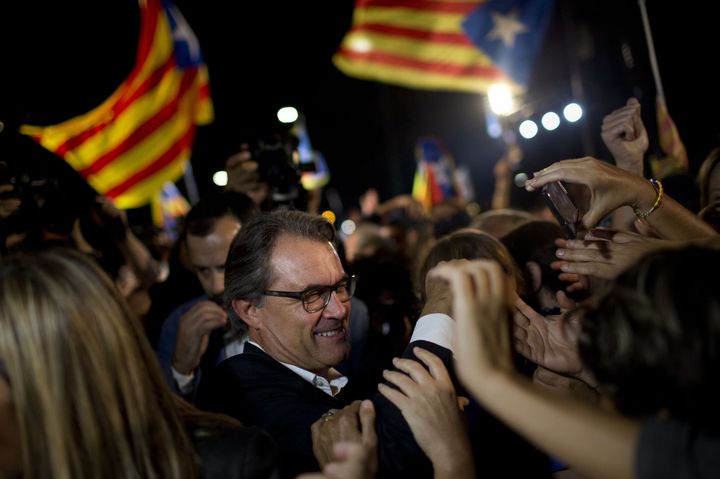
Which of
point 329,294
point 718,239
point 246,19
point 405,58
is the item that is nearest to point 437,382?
point 329,294

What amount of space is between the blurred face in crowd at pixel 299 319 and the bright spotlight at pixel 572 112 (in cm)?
144

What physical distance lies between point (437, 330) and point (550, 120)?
4.98 feet

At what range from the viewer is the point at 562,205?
8.20 feet

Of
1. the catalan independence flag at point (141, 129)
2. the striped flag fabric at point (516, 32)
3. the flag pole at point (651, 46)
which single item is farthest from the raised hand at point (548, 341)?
the striped flag fabric at point (516, 32)

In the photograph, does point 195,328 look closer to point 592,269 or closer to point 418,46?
point 592,269

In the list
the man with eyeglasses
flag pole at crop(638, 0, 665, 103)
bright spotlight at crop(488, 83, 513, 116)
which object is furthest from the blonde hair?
bright spotlight at crop(488, 83, 513, 116)

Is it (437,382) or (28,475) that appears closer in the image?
(28,475)

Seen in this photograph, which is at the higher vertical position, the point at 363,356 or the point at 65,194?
the point at 65,194

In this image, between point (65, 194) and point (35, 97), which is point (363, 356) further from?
point (35, 97)

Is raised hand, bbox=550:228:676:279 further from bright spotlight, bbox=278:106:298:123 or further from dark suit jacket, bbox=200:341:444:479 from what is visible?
bright spotlight, bbox=278:106:298:123

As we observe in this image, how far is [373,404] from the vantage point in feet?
6.73

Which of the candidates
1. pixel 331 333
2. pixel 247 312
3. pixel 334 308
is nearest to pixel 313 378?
pixel 331 333

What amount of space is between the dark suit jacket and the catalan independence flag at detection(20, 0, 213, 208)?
14.9 feet

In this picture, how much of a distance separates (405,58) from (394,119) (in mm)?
21424
